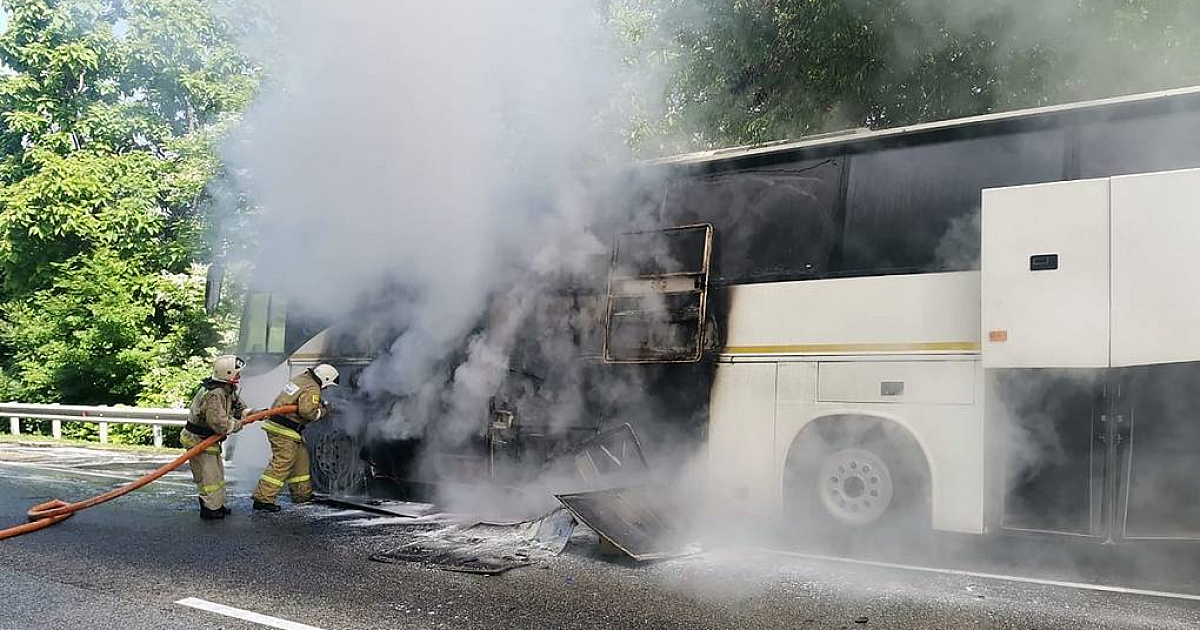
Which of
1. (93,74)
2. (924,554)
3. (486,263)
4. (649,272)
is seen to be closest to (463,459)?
(486,263)

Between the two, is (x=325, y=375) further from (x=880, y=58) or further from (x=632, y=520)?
(x=880, y=58)

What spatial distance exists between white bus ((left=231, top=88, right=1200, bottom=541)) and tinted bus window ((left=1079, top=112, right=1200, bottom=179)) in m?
0.01

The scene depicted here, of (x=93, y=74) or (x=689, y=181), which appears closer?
(x=689, y=181)

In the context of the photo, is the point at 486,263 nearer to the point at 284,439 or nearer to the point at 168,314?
the point at 284,439

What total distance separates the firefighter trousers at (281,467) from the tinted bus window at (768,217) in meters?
3.83

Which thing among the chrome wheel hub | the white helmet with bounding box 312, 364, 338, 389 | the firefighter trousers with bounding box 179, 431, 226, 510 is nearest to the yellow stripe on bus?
the chrome wheel hub

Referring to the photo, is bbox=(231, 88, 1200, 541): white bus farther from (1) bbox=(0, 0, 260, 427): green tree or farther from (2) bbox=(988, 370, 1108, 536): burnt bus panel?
(1) bbox=(0, 0, 260, 427): green tree

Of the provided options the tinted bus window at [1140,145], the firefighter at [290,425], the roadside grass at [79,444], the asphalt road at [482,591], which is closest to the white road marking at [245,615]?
the asphalt road at [482,591]

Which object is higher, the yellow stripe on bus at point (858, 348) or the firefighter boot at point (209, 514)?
the yellow stripe on bus at point (858, 348)

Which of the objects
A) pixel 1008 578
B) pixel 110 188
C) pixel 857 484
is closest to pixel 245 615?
pixel 857 484

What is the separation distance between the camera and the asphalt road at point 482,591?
4.60 m

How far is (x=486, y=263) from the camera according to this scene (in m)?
7.81

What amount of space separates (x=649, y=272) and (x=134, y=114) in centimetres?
1370

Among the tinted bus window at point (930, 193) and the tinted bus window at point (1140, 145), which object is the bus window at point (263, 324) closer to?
the tinted bus window at point (930, 193)
